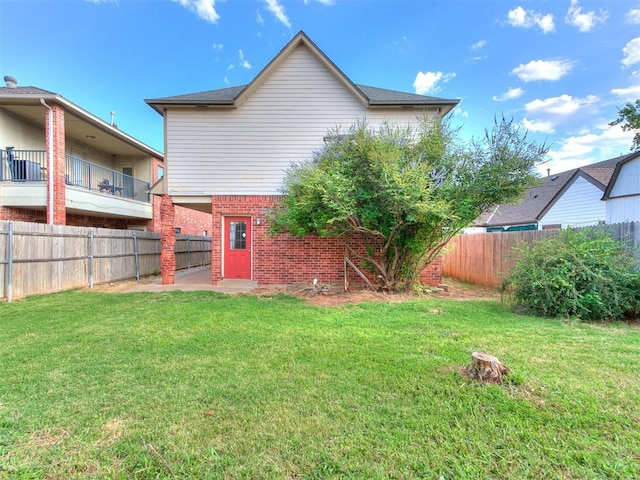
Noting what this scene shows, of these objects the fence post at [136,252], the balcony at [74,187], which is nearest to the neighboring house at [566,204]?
the fence post at [136,252]

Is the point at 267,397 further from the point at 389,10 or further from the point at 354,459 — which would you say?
the point at 389,10

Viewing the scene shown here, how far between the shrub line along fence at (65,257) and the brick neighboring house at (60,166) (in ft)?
6.54

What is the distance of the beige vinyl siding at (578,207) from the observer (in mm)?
16438

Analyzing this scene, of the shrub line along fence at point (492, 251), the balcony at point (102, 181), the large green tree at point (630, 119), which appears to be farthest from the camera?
the balcony at point (102, 181)

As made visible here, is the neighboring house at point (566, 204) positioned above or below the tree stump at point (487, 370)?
above

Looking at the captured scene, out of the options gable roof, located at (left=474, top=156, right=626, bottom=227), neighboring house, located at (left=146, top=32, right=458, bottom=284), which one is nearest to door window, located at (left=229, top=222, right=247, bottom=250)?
neighboring house, located at (left=146, top=32, right=458, bottom=284)

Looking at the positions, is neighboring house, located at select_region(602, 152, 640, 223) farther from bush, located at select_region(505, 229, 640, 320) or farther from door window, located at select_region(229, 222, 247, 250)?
door window, located at select_region(229, 222, 247, 250)

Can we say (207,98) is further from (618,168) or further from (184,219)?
(618,168)

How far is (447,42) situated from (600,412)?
13211mm

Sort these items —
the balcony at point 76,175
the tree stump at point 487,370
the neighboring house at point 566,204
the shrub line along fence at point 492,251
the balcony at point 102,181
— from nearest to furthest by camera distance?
the tree stump at point 487,370 → the shrub line along fence at point 492,251 → the balcony at point 76,175 → the balcony at point 102,181 → the neighboring house at point 566,204

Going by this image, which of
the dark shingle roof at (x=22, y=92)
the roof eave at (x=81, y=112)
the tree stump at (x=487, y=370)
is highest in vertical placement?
the dark shingle roof at (x=22, y=92)

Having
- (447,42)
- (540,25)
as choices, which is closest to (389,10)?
(447,42)

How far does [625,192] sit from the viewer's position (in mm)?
12609

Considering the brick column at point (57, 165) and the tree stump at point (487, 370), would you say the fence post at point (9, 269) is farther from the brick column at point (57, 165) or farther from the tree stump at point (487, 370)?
the tree stump at point (487, 370)
